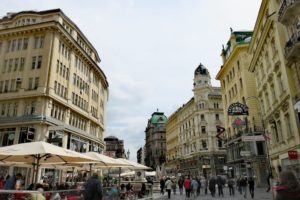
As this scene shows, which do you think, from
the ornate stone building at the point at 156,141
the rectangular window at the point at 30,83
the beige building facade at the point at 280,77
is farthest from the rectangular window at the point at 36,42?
the ornate stone building at the point at 156,141

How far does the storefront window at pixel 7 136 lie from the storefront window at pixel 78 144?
25.5 ft

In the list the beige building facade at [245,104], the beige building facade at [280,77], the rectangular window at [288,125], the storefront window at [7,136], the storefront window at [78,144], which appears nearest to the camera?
the beige building facade at [280,77]

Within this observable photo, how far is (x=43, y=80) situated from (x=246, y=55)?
1204 inches

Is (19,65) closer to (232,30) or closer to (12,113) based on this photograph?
(12,113)

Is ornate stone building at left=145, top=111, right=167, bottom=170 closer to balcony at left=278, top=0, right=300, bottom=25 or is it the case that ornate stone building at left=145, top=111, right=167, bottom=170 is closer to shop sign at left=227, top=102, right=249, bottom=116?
shop sign at left=227, top=102, right=249, bottom=116

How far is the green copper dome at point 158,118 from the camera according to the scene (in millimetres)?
137725

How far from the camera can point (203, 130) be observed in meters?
70.4

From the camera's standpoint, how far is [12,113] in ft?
116

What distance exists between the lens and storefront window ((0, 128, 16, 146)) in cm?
3359

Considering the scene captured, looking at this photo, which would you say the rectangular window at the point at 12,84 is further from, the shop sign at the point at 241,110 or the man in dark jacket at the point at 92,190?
the man in dark jacket at the point at 92,190

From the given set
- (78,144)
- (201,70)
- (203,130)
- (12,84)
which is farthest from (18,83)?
(201,70)

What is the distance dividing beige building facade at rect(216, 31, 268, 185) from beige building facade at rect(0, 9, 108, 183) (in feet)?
76.2

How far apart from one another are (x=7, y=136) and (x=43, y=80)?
26.7 feet

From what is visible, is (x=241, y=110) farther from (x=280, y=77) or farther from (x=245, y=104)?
(x=245, y=104)
